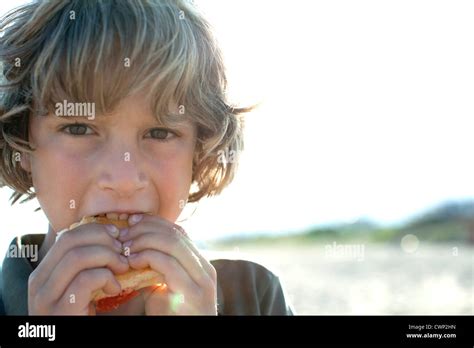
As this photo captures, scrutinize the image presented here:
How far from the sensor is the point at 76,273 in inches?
99.8

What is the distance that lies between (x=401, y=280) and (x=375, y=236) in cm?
689

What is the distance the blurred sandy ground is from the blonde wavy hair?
844 millimetres

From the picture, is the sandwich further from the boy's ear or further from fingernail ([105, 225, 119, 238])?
the boy's ear

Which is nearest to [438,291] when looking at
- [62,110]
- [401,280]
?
[401,280]

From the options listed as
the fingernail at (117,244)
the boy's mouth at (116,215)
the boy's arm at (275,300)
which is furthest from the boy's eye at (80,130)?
the boy's arm at (275,300)

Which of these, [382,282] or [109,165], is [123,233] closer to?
[109,165]

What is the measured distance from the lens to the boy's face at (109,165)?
2646mm

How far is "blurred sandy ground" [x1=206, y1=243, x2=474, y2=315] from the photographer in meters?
5.58

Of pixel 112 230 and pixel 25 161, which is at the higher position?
pixel 25 161

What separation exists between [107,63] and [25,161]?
599 mm

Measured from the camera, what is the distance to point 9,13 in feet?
10.1

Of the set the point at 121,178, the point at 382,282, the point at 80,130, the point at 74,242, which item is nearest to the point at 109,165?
the point at 121,178

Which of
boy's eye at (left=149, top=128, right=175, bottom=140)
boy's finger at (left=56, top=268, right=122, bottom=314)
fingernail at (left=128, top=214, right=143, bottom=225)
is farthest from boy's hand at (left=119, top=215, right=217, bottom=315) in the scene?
boy's eye at (left=149, top=128, right=175, bottom=140)
